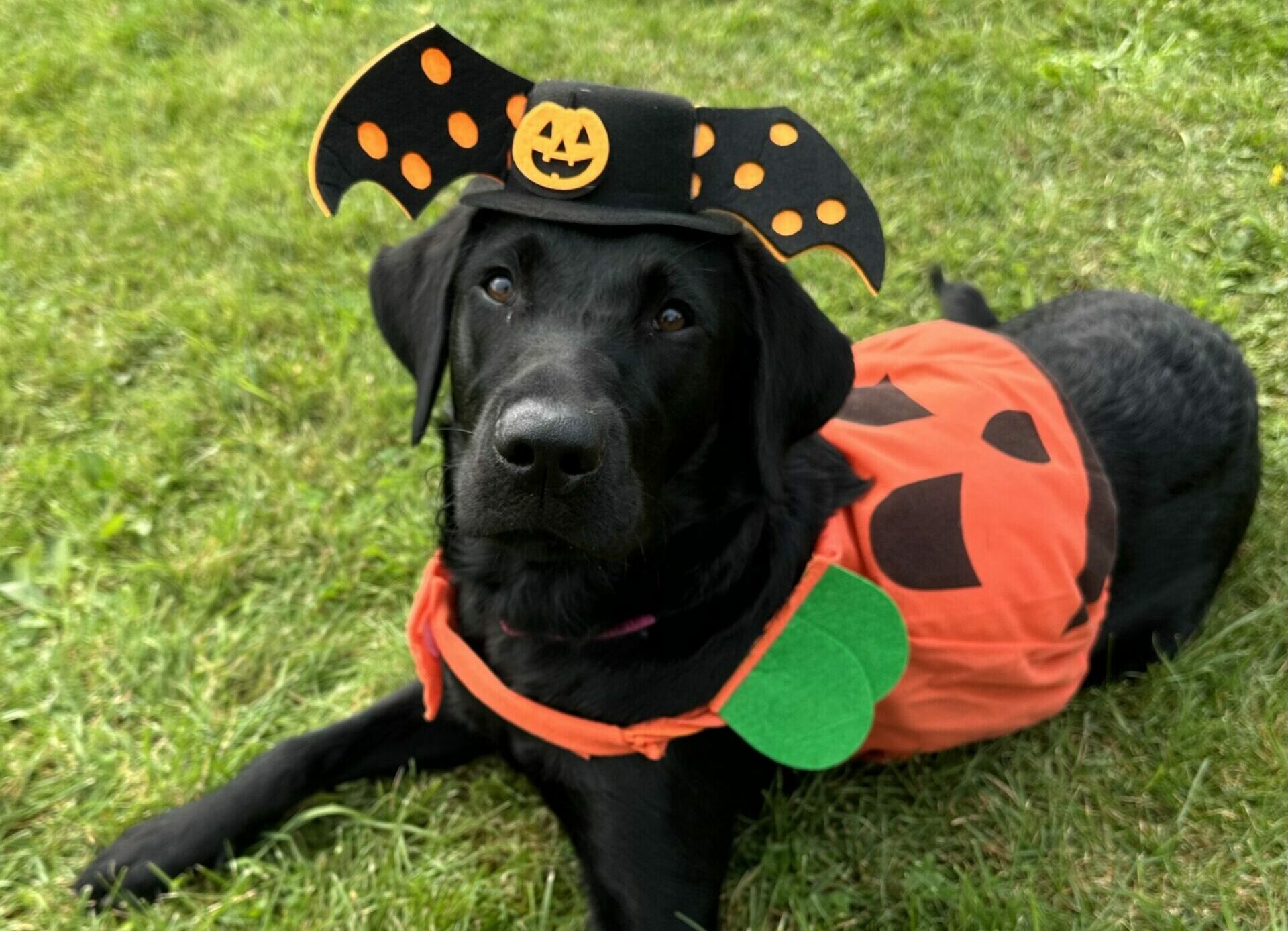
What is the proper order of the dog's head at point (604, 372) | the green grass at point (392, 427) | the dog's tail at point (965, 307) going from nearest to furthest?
the dog's head at point (604, 372), the green grass at point (392, 427), the dog's tail at point (965, 307)

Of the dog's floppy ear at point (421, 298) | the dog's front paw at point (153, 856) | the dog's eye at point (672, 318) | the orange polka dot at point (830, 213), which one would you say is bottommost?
the dog's front paw at point (153, 856)

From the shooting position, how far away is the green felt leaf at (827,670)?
2.02m

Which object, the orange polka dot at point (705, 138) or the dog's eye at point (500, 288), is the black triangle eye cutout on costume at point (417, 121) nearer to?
the dog's eye at point (500, 288)

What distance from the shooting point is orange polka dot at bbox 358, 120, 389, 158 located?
1.75 metres

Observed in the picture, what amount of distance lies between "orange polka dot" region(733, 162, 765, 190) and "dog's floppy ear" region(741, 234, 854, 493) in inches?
7.5

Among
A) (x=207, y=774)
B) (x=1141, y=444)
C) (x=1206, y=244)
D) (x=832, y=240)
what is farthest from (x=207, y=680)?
(x=1206, y=244)

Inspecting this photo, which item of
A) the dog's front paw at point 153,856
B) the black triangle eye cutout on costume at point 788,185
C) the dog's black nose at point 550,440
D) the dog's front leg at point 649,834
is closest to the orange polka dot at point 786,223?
the black triangle eye cutout on costume at point 788,185

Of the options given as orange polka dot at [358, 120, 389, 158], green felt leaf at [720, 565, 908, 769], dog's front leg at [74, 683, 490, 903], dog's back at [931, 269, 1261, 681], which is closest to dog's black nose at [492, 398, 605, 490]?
orange polka dot at [358, 120, 389, 158]

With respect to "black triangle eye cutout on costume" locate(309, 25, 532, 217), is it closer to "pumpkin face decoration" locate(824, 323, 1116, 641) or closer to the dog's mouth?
the dog's mouth

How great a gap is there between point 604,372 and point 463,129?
53cm

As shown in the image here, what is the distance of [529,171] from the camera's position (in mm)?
1777

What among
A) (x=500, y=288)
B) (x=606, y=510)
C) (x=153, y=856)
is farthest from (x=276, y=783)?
(x=500, y=288)

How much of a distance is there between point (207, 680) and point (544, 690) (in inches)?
43.9

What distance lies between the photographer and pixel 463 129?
1822mm
